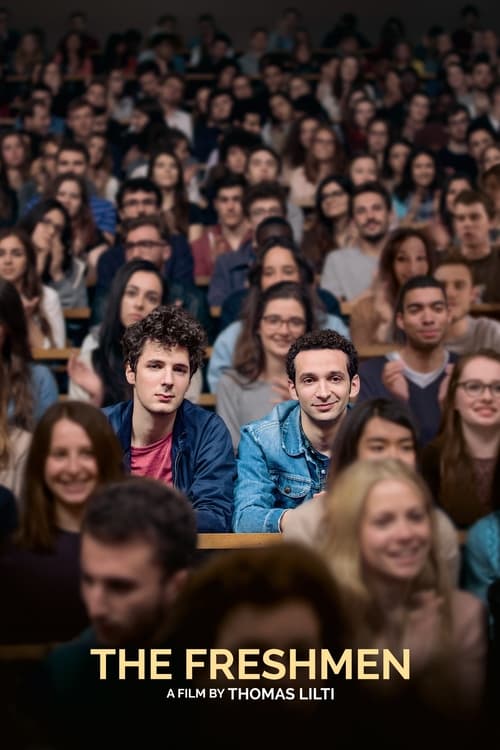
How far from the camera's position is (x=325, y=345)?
226cm

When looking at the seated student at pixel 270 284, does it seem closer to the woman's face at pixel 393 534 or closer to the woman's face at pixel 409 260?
the woman's face at pixel 409 260

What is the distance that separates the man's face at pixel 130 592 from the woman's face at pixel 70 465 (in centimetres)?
34

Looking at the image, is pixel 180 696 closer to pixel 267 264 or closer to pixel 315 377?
pixel 315 377

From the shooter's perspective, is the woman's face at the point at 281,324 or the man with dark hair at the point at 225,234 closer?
the woman's face at the point at 281,324

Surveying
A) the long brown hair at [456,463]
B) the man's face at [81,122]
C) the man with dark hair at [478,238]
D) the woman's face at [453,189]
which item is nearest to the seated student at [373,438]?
the long brown hair at [456,463]

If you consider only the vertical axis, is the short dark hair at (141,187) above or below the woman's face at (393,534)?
above

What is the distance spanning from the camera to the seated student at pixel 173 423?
2.25 m

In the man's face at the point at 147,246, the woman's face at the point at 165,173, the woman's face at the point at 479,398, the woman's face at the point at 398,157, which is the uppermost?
the woman's face at the point at 398,157

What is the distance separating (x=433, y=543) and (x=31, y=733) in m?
0.52

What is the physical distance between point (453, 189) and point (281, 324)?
73.1 inches

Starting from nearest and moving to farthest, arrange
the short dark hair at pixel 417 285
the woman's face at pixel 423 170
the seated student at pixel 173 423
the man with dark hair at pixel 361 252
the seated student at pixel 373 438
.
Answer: the seated student at pixel 373 438, the seated student at pixel 173 423, the short dark hair at pixel 417 285, the man with dark hair at pixel 361 252, the woman's face at pixel 423 170

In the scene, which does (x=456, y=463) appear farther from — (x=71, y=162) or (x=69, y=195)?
(x=71, y=162)

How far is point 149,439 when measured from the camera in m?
2.32

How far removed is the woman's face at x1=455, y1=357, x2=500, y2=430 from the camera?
2141 millimetres
